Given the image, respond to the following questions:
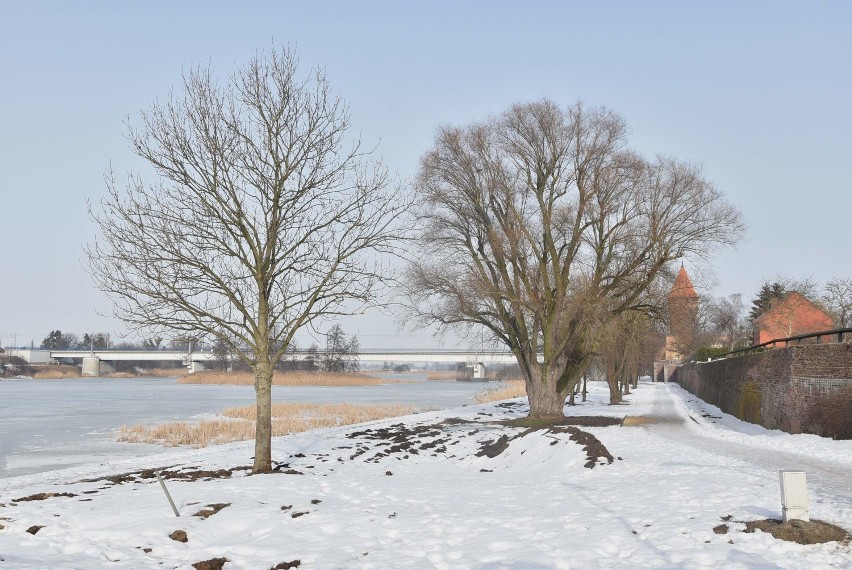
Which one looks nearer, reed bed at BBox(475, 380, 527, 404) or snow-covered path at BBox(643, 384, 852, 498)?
snow-covered path at BBox(643, 384, 852, 498)

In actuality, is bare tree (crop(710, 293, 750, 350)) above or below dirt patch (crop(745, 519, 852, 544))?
above

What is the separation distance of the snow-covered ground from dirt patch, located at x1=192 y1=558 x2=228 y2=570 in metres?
0.13

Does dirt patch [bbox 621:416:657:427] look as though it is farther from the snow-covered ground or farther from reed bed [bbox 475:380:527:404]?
reed bed [bbox 475:380:527:404]

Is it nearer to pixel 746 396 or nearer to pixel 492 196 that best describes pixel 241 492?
pixel 492 196

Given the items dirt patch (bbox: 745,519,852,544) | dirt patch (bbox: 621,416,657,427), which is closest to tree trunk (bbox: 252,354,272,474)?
dirt patch (bbox: 745,519,852,544)

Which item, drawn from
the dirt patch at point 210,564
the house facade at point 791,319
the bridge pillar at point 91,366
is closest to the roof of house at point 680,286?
the dirt patch at point 210,564

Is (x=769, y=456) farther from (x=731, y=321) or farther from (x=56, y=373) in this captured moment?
(x=56, y=373)

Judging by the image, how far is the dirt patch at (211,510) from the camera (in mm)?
11078

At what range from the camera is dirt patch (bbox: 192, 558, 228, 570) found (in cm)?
911

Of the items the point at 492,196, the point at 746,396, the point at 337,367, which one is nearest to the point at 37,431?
the point at 492,196

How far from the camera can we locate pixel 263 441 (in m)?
15.8

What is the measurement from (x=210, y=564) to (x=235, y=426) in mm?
21989

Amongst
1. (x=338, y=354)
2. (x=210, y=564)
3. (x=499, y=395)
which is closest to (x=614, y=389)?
(x=499, y=395)

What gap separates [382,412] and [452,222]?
13.6 meters
